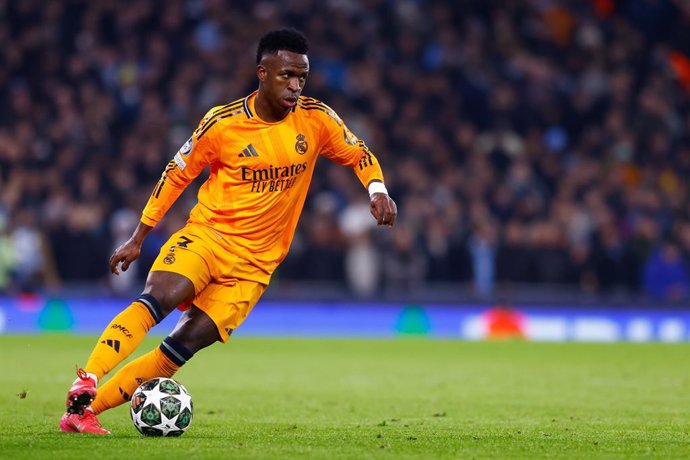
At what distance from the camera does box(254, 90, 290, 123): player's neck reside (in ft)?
25.8

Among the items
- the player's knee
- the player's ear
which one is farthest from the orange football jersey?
the player's knee

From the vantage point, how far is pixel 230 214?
784 centimetres

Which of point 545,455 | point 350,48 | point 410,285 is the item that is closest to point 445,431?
point 545,455

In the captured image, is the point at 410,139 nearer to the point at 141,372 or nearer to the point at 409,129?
the point at 409,129

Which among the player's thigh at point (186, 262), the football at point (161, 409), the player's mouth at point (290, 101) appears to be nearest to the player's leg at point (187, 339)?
the player's thigh at point (186, 262)

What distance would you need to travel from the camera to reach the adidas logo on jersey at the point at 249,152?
778cm

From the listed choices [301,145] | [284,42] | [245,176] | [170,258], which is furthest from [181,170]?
[284,42]

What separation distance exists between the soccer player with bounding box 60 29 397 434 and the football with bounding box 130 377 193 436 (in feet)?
0.91

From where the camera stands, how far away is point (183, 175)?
7.82 meters

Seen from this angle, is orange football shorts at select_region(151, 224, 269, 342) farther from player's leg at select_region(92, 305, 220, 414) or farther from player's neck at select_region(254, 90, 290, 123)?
player's neck at select_region(254, 90, 290, 123)

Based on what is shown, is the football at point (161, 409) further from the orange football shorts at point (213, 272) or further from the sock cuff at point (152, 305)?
the orange football shorts at point (213, 272)

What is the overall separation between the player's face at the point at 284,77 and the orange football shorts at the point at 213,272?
96 cm

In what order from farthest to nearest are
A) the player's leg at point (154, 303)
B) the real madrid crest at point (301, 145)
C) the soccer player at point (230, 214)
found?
the real madrid crest at point (301, 145)
the soccer player at point (230, 214)
the player's leg at point (154, 303)

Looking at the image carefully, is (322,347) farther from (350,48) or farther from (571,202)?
(350,48)
